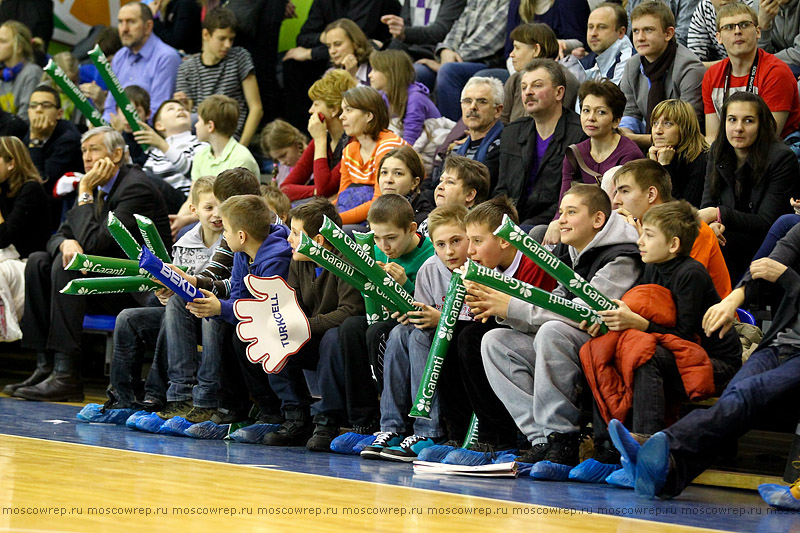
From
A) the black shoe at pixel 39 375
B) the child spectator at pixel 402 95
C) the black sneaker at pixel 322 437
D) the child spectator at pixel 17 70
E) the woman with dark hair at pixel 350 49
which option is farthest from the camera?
the child spectator at pixel 17 70

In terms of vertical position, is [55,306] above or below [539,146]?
below

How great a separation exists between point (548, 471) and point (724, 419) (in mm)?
721

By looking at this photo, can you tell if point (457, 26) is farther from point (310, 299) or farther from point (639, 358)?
point (639, 358)

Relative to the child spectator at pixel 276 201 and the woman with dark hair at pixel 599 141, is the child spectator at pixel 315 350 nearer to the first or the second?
the child spectator at pixel 276 201

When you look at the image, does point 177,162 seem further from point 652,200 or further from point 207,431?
point 652,200

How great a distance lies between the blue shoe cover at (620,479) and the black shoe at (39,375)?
3.97 m

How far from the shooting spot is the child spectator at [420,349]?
4754 mm

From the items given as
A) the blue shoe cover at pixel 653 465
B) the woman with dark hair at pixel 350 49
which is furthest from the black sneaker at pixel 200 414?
the woman with dark hair at pixel 350 49

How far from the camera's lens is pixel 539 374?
14.2ft

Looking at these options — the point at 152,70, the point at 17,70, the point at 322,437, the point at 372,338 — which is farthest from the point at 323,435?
the point at 17,70

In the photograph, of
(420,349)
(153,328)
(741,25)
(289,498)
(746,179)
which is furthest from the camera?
(153,328)

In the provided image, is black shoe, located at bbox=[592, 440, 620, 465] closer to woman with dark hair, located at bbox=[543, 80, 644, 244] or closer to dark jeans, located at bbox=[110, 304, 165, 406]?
woman with dark hair, located at bbox=[543, 80, 644, 244]

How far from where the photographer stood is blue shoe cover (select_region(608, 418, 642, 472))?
3758mm

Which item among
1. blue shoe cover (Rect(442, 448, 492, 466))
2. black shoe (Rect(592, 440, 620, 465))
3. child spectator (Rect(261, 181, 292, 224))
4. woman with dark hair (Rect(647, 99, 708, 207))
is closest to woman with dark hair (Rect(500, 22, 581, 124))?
woman with dark hair (Rect(647, 99, 708, 207))
